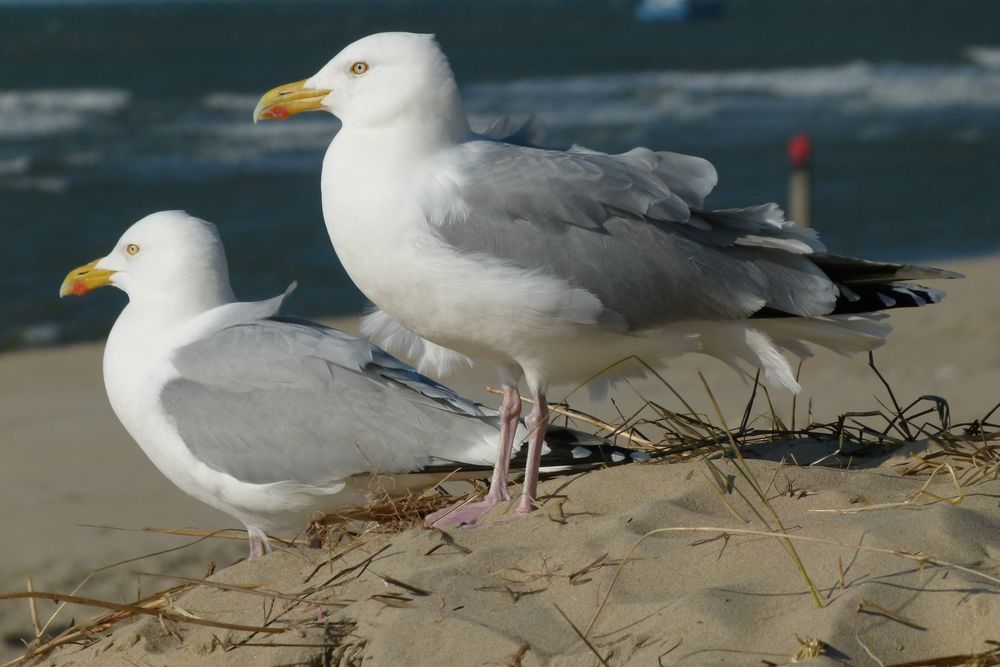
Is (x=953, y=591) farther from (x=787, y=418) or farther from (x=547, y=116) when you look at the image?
(x=547, y=116)

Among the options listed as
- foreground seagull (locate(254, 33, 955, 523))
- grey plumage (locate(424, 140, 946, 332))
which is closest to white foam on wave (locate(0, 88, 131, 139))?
foreground seagull (locate(254, 33, 955, 523))

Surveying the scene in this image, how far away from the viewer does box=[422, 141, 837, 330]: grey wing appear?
12.7 feet

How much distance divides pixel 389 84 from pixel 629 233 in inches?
34.2

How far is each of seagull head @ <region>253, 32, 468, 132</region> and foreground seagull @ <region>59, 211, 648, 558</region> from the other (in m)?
0.82

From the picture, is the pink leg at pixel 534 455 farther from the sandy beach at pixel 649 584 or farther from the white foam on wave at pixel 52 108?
the white foam on wave at pixel 52 108

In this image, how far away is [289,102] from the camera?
4.37m

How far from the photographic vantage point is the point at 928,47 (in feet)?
147

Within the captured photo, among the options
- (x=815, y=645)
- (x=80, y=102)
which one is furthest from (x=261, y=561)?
(x=80, y=102)

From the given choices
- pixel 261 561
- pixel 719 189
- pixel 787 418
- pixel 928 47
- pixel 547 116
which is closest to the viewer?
pixel 261 561

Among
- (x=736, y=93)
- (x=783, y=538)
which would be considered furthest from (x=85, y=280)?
(x=736, y=93)

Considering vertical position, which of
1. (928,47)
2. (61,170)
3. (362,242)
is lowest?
(928,47)

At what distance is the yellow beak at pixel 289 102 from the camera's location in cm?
429

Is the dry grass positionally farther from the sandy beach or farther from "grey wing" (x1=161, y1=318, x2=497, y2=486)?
"grey wing" (x1=161, y1=318, x2=497, y2=486)

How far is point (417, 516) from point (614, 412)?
4.73 m
